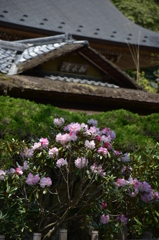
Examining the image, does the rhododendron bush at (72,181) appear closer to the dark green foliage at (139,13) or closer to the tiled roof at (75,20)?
the tiled roof at (75,20)

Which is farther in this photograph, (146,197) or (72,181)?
(146,197)

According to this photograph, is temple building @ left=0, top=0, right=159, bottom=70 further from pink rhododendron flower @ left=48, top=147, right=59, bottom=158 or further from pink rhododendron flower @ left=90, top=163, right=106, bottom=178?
pink rhododendron flower @ left=90, top=163, right=106, bottom=178

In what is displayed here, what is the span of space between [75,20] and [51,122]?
14.0 m

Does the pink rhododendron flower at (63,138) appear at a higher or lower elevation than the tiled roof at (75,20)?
lower

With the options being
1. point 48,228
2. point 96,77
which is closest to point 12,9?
point 96,77

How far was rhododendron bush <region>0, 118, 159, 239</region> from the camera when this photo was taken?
202 inches

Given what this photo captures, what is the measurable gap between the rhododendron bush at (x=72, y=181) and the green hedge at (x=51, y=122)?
0.77 ft

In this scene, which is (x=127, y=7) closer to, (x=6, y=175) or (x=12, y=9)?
(x=12, y=9)

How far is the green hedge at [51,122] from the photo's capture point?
220 inches

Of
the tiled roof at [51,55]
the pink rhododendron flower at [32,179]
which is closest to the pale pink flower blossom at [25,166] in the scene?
the pink rhododendron flower at [32,179]

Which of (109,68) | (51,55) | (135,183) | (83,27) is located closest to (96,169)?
(135,183)

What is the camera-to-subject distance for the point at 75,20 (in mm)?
19188

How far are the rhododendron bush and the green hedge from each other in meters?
0.24

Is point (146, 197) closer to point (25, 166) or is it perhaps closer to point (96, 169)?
point (96, 169)
